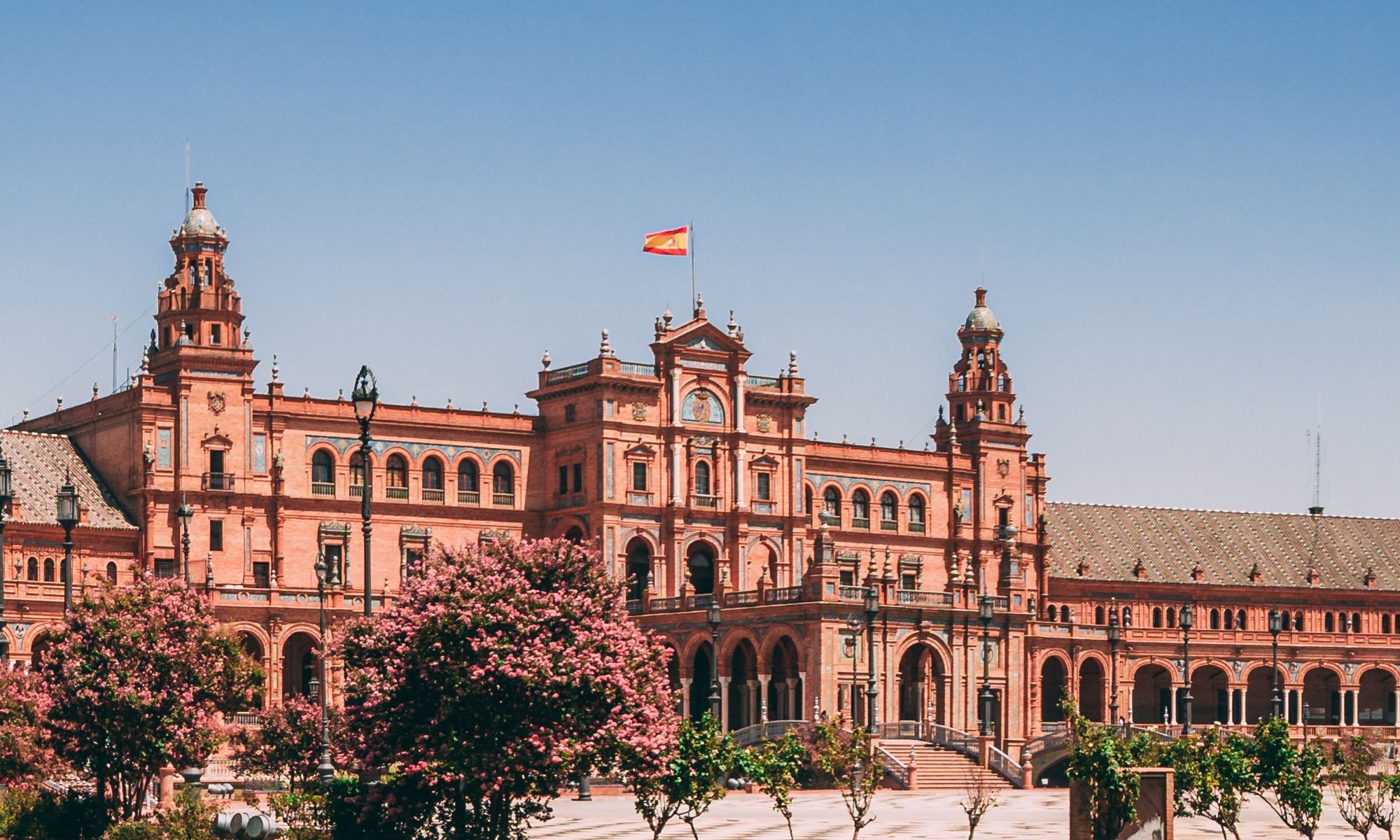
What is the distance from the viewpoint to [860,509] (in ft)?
429

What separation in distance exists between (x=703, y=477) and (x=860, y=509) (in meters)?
11.3

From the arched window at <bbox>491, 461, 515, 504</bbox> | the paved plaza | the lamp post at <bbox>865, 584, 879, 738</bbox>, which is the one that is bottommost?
the paved plaza

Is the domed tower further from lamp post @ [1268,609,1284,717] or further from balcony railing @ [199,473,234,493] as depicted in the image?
balcony railing @ [199,473,234,493]

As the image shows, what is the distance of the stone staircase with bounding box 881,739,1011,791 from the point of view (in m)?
98.0

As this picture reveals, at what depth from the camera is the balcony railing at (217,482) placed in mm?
111062

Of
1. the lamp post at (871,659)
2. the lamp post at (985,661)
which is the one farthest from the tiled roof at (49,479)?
the lamp post at (985,661)

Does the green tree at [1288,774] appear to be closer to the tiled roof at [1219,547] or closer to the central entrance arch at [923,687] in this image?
the central entrance arch at [923,687]

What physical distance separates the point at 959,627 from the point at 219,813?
2098 inches

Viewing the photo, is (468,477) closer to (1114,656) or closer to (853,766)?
(1114,656)

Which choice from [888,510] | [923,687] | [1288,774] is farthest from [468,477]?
[1288,774]

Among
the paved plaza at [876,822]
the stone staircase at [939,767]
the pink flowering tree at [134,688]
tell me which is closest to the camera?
the pink flowering tree at [134,688]

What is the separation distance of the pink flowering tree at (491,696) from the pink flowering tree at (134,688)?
27.4 ft

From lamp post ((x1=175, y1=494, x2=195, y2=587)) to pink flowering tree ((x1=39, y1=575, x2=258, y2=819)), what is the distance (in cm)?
3777

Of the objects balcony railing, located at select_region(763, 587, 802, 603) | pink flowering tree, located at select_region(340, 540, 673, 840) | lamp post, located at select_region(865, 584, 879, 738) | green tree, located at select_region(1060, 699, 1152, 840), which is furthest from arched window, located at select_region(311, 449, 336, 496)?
green tree, located at select_region(1060, 699, 1152, 840)
